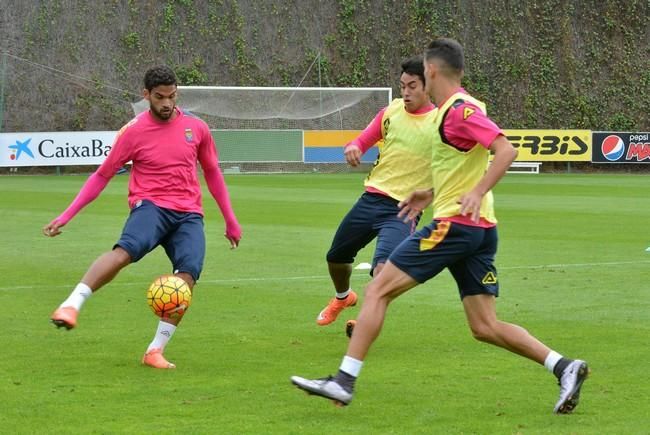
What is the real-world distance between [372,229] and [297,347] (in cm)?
113

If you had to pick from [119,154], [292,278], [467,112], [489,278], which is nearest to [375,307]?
[489,278]

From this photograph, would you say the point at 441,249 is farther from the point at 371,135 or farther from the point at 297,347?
the point at 371,135

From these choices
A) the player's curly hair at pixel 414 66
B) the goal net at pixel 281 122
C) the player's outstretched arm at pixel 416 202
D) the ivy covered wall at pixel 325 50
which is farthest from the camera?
the ivy covered wall at pixel 325 50

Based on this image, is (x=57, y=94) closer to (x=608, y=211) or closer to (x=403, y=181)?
(x=608, y=211)

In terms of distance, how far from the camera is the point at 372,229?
381 inches

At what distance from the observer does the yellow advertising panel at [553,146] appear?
4341 centimetres

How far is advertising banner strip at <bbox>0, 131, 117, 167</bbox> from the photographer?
39.1 m

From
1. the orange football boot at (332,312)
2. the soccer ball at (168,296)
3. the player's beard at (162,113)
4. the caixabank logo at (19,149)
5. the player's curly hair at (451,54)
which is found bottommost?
the caixabank logo at (19,149)

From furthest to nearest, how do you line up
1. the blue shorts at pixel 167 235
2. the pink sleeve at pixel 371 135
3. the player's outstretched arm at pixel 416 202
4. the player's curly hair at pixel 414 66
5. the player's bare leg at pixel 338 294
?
the player's bare leg at pixel 338 294, the pink sleeve at pixel 371 135, the player's curly hair at pixel 414 66, the blue shorts at pixel 167 235, the player's outstretched arm at pixel 416 202

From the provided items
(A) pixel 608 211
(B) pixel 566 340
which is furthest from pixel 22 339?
(A) pixel 608 211

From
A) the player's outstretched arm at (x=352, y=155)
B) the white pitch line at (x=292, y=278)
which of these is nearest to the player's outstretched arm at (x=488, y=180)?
the player's outstretched arm at (x=352, y=155)

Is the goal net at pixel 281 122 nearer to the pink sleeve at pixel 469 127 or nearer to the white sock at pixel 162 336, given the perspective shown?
the white sock at pixel 162 336

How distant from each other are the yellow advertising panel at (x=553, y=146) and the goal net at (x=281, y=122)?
17.3ft

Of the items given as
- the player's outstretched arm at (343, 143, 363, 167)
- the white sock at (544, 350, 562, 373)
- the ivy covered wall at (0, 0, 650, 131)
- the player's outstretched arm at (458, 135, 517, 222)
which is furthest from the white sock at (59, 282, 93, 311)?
the ivy covered wall at (0, 0, 650, 131)
